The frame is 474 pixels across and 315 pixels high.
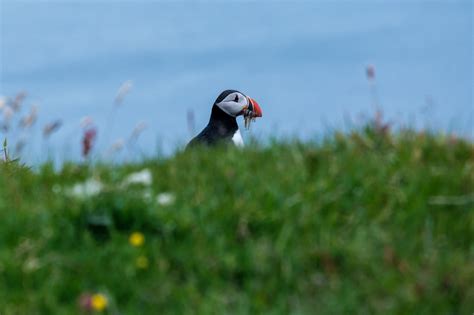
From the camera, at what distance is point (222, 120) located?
14273mm

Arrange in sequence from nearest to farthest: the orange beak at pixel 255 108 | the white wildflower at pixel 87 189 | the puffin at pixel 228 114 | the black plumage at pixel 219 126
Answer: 1. the white wildflower at pixel 87 189
2. the black plumage at pixel 219 126
3. the puffin at pixel 228 114
4. the orange beak at pixel 255 108

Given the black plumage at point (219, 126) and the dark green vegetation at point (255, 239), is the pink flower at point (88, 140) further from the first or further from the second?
the black plumage at point (219, 126)

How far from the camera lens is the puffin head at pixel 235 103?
14.4 meters

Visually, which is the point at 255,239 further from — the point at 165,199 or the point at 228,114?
the point at 228,114

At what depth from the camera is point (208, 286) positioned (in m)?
5.87

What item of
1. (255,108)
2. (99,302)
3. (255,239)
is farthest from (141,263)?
(255,108)

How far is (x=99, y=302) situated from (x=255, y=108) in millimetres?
9927

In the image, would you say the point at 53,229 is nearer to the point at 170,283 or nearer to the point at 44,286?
the point at 44,286

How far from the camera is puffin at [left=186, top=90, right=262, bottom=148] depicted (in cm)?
1374

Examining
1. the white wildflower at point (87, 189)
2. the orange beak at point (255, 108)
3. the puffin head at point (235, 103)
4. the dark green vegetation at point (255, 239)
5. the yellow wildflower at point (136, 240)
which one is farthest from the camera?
the orange beak at point (255, 108)

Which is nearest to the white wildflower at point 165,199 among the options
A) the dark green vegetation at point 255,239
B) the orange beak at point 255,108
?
the dark green vegetation at point 255,239

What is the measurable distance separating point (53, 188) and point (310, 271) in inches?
90.3

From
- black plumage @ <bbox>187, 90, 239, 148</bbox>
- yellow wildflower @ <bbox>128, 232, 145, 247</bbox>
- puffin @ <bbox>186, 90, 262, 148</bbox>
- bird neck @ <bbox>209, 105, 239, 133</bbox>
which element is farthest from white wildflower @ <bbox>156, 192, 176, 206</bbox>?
bird neck @ <bbox>209, 105, 239, 133</bbox>

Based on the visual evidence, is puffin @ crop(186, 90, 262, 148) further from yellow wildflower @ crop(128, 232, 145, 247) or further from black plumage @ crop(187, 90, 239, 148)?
yellow wildflower @ crop(128, 232, 145, 247)
